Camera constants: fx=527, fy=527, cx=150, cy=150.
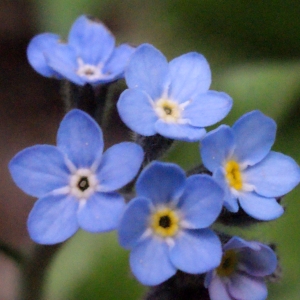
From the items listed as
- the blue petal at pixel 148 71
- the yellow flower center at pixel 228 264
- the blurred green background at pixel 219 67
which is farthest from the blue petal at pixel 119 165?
the blurred green background at pixel 219 67

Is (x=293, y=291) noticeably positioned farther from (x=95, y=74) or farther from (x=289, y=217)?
(x=95, y=74)

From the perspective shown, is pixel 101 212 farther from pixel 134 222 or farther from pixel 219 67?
pixel 219 67

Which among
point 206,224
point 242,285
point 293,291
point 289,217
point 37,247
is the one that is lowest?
point 293,291

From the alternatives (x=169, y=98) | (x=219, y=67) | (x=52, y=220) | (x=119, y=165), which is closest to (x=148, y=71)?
(x=169, y=98)

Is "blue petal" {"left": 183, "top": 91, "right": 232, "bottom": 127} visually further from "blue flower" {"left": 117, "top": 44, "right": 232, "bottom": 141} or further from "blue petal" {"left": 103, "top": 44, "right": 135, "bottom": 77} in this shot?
"blue petal" {"left": 103, "top": 44, "right": 135, "bottom": 77}

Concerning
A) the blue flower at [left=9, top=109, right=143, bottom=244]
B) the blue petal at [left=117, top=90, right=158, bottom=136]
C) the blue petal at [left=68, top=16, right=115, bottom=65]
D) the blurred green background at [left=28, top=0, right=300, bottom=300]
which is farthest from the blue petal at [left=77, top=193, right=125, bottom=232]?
the blurred green background at [left=28, top=0, right=300, bottom=300]

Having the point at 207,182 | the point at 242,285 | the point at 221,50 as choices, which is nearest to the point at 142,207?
the point at 207,182
